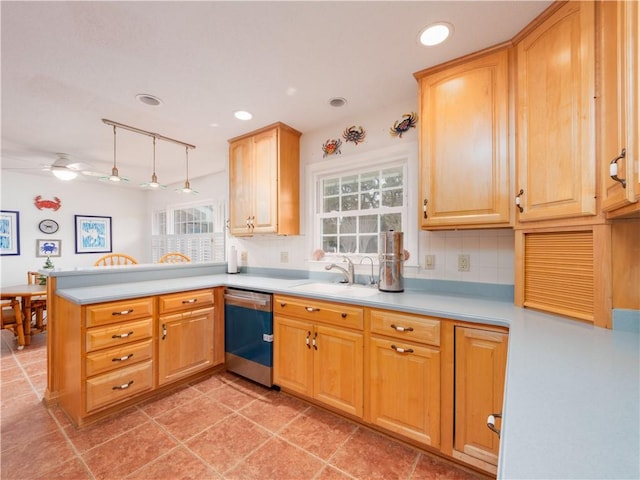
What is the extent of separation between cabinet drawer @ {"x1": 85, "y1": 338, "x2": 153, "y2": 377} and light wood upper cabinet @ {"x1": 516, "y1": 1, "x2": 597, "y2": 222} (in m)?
2.61

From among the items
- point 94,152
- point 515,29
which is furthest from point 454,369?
point 94,152

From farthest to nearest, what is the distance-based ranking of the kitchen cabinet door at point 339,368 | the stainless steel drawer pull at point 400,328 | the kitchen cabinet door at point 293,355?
the kitchen cabinet door at point 293,355 → the kitchen cabinet door at point 339,368 → the stainless steel drawer pull at point 400,328

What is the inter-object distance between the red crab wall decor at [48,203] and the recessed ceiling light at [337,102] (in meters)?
5.07

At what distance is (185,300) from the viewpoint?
2.26 metres

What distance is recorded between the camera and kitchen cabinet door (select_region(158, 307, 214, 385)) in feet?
7.05

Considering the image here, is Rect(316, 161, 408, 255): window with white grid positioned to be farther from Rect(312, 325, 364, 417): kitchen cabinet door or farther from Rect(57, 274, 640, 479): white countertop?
Rect(57, 274, 640, 479): white countertop

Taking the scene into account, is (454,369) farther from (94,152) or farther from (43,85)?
(94,152)

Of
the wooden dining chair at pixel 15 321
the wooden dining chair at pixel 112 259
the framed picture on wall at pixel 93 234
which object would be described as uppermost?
the framed picture on wall at pixel 93 234

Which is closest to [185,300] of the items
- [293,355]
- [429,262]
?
[293,355]

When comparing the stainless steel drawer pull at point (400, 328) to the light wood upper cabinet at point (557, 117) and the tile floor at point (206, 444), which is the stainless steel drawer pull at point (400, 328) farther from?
the light wood upper cabinet at point (557, 117)

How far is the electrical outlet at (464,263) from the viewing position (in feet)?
6.39

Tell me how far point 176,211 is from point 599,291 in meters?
5.60

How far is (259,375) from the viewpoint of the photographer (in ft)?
7.47

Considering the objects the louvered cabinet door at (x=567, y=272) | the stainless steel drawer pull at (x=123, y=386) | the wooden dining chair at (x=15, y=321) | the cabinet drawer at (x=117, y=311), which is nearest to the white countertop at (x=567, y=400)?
the louvered cabinet door at (x=567, y=272)
